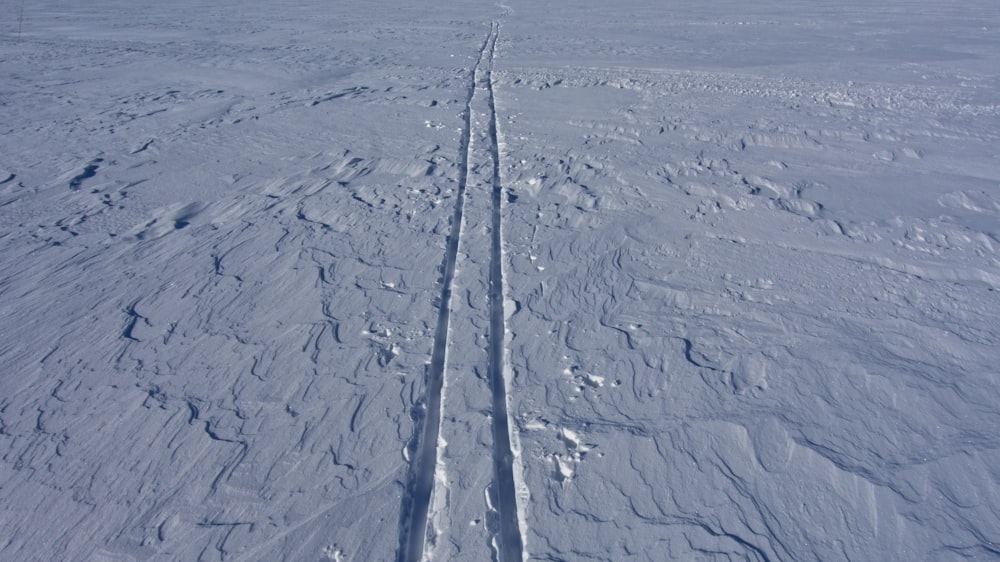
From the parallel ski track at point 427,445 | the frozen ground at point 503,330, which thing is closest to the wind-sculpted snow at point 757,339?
the frozen ground at point 503,330

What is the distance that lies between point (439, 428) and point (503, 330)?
0.98 metres

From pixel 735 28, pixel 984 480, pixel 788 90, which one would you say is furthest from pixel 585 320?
pixel 735 28

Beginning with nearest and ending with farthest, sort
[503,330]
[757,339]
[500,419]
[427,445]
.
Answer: [427,445], [500,419], [757,339], [503,330]

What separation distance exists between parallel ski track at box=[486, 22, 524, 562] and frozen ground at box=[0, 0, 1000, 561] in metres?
0.02

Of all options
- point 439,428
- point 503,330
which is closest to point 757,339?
point 503,330

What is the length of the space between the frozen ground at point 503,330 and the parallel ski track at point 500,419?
0.02 m

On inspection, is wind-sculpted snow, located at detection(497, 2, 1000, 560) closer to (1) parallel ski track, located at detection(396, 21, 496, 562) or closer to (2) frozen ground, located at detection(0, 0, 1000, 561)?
(2) frozen ground, located at detection(0, 0, 1000, 561)

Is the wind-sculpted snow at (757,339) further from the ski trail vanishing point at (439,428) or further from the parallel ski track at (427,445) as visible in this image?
the parallel ski track at (427,445)

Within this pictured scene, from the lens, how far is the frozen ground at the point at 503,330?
2.84 metres

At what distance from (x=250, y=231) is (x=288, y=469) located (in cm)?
291

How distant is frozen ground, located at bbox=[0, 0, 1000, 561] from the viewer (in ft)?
9.32

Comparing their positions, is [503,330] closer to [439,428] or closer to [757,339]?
[439,428]

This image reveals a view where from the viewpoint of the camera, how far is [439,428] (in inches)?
131

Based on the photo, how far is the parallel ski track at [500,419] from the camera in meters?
2.76
